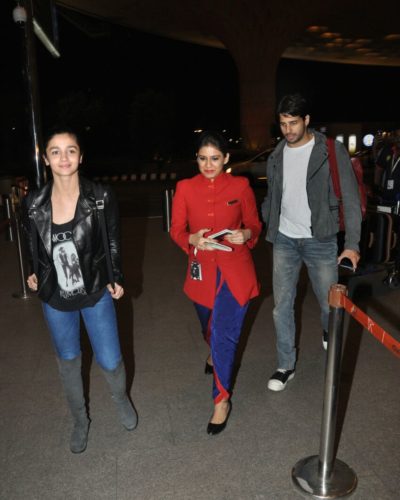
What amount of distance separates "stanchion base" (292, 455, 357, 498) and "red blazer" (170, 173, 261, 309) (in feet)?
3.52

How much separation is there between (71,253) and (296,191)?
1.75m

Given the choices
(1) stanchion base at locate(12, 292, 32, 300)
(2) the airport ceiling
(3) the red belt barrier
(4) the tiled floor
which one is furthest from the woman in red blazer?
(2) the airport ceiling

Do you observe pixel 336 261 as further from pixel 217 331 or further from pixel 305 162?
pixel 217 331

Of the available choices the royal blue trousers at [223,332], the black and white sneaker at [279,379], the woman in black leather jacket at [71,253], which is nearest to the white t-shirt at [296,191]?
the royal blue trousers at [223,332]

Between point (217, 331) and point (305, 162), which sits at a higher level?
point (305, 162)

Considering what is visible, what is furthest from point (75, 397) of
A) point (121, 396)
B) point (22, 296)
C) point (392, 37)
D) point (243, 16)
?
point (392, 37)

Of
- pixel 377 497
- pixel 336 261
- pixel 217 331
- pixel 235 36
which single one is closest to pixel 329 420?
pixel 377 497

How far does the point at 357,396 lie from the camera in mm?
3865

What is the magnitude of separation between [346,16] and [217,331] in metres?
32.4

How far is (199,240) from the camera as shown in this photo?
10.6 ft

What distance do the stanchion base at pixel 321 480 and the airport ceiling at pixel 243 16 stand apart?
91.6 feet

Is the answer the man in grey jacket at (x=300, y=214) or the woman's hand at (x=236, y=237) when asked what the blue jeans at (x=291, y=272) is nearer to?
the man in grey jacket at (x=300, y=214)

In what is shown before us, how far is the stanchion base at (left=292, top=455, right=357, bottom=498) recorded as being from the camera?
281cm

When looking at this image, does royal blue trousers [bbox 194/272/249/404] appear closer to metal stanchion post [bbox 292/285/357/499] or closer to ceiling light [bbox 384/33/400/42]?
metal stanchion post [bbox 292/285/357/499]
